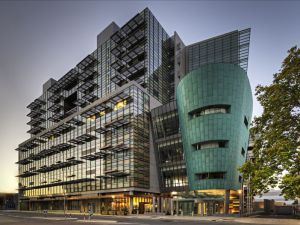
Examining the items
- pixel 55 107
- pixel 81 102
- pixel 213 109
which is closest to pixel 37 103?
pixel 55 107

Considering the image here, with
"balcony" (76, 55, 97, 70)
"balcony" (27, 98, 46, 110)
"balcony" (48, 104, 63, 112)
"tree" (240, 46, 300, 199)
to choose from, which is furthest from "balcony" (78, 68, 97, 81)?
"tree" (240, 46, 300, 199)

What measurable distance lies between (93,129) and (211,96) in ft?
118

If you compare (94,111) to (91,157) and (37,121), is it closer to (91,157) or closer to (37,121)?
(91,157)

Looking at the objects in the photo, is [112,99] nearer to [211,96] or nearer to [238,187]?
[211,96]

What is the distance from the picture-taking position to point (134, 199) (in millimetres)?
63500

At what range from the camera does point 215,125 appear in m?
59.0

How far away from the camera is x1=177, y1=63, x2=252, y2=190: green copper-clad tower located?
58.0m

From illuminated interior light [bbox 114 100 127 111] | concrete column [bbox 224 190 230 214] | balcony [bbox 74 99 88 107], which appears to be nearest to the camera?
concrete column [bbox 224 190 230 214]

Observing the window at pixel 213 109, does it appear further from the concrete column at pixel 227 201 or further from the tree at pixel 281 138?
the tree at pixel 281 138

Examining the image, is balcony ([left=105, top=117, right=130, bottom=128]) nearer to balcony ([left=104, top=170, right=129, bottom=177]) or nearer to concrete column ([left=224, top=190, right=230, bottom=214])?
balcony ([left=104, top=170, right=129, bottom=177])

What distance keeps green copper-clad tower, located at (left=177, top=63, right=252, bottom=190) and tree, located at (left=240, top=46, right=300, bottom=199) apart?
1638 inches

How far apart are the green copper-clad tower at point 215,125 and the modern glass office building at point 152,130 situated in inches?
8.6

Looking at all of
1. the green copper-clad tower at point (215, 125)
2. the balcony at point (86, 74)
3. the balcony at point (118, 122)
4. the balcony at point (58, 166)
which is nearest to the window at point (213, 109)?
the green copper-clad tower at point (215, 125)

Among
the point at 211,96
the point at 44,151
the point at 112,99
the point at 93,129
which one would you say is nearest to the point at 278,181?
the point at 211,96
